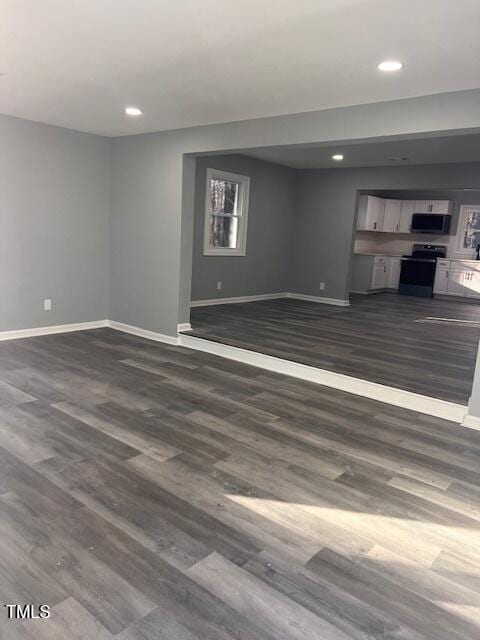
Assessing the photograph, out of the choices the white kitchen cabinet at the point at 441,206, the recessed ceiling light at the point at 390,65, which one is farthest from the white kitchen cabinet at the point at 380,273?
the recessed ceiling light at the point at 390,65

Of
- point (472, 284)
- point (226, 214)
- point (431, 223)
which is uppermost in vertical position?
point (431, 223)

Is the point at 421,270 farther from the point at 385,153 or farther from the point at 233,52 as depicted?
the point at 233,52

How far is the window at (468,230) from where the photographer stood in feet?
32.8

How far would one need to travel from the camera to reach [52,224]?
17.6ft

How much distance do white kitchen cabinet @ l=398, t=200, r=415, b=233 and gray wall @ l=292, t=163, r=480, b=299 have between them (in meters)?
3.06

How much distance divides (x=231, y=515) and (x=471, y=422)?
2132 mm

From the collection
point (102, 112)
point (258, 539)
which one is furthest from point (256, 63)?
point (258, 539)

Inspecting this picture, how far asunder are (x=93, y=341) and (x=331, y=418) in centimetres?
296

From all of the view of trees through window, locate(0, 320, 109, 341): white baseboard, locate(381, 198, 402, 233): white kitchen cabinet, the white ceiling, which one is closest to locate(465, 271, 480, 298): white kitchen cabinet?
locate(381, 198, 402, 233): white kitchen cabinet

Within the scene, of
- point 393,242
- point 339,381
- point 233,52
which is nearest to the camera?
point 233,52

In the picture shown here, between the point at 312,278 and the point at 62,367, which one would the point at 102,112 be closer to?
the point at 62,367

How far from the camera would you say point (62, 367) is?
4332 mm

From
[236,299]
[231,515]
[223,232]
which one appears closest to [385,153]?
[223,232]

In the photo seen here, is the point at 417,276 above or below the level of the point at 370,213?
below
